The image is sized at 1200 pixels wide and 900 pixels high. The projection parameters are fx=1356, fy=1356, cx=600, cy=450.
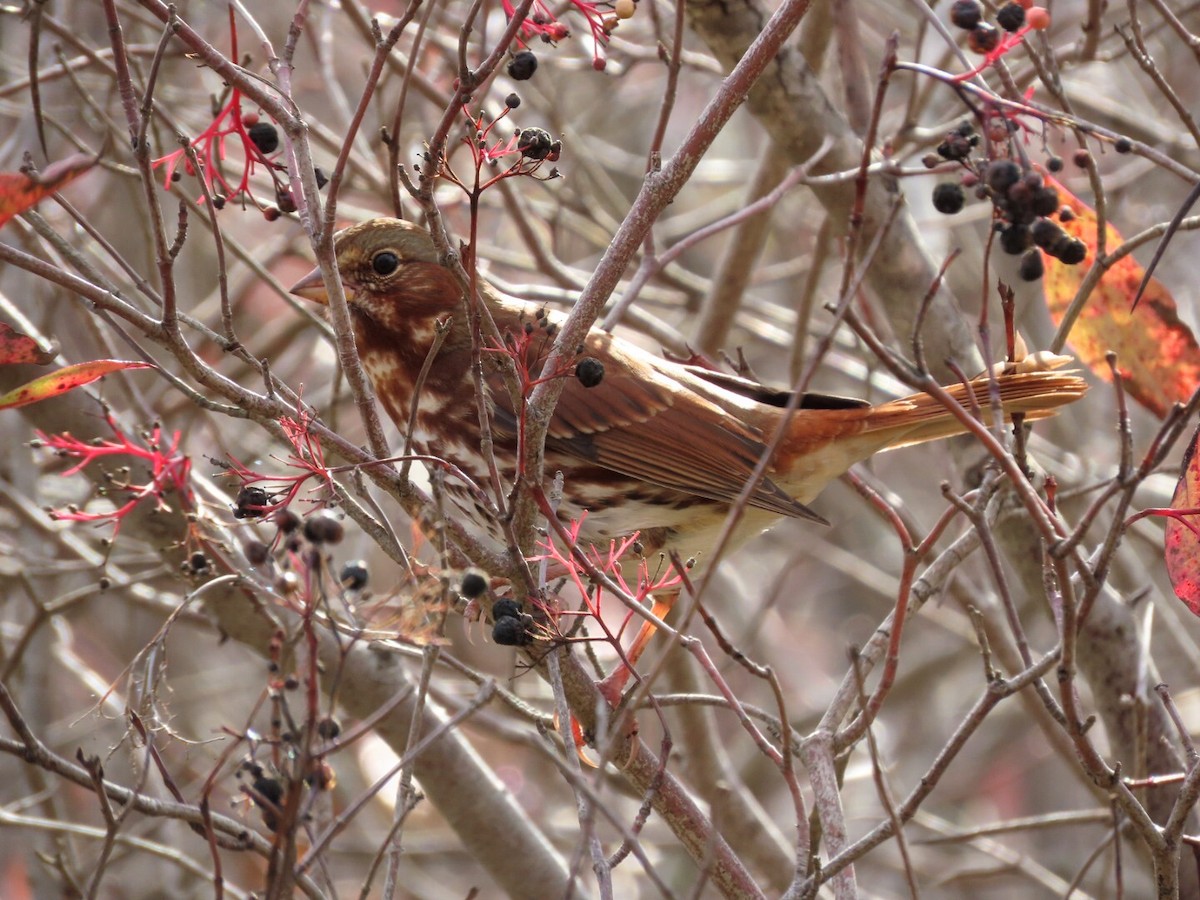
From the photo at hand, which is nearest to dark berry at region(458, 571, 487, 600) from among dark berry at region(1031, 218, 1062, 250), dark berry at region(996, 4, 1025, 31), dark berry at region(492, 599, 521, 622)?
dark berry at region(492, 599, 521, 622)

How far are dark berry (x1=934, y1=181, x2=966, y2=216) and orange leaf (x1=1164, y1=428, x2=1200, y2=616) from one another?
621mm

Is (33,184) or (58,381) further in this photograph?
(58,381)

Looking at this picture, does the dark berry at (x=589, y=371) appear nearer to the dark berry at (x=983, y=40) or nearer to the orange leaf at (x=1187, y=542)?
the dark berry at (x=983, y=40)

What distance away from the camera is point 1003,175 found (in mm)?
2186

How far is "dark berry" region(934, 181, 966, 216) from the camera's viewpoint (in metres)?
2.56

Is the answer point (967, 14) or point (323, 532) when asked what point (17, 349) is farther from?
point (967, 14)

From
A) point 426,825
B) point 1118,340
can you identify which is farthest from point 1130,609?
point 426,825

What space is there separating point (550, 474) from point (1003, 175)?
6.72ft

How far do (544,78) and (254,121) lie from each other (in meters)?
3.60

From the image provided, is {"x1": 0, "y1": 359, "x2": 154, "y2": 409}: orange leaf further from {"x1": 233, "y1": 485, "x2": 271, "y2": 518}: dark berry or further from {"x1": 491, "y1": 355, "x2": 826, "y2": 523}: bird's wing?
{"x1": 491, "y1": 355, "x2": 826, "y2": 523}: bird's wing

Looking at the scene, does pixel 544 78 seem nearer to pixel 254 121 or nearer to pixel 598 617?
pixel 254 121

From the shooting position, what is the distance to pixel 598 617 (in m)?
2.38

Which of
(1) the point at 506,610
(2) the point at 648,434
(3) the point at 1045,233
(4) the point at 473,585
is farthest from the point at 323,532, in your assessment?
(2) the point at 648,434

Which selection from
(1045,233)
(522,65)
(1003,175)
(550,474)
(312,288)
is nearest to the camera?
(1003,175)
